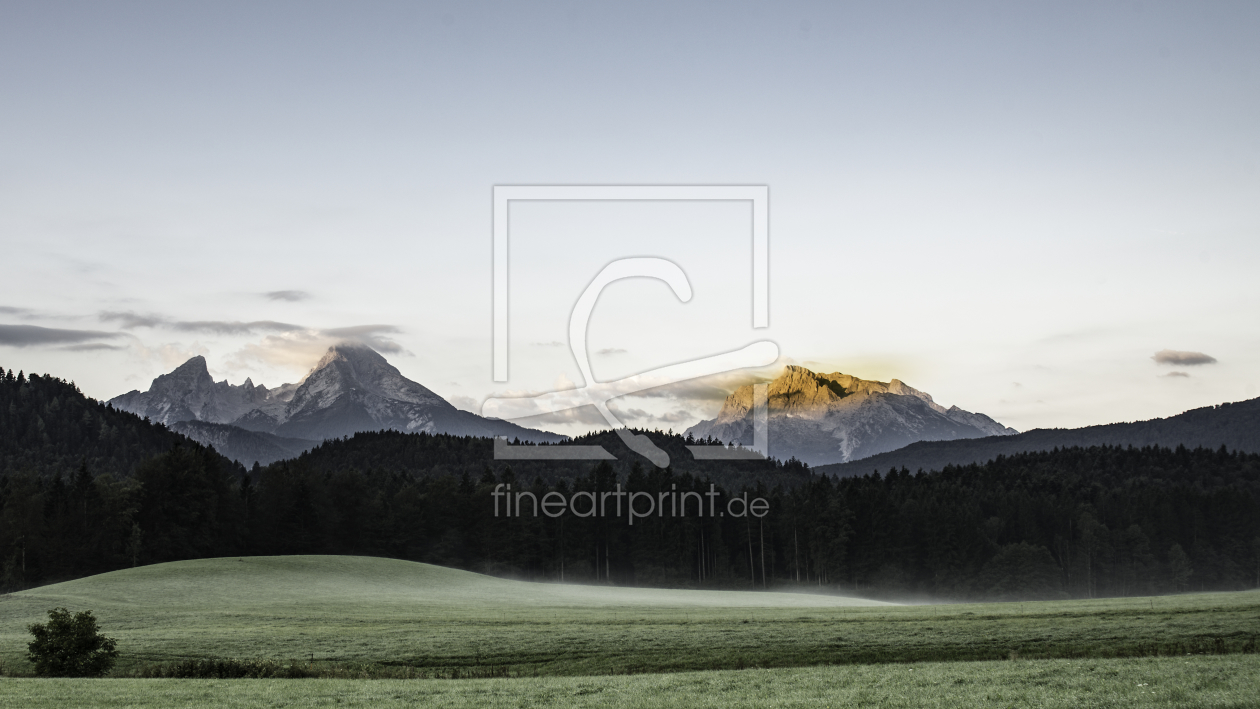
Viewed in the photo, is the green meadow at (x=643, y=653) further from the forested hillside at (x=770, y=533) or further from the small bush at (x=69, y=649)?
the forested hillside at (x=770, y=533)

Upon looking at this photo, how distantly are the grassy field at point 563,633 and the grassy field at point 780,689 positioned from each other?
15.0 feet

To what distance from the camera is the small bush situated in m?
31.8

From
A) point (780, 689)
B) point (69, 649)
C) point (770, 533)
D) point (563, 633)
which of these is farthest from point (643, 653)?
point (770, 533)

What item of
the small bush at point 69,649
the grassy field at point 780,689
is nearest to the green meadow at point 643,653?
the grassy field at point 780,689

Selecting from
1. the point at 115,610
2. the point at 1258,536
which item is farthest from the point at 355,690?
the point at 1258,536

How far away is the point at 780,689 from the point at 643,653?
10.9 m

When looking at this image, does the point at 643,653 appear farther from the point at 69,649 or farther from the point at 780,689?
the point at 69,649

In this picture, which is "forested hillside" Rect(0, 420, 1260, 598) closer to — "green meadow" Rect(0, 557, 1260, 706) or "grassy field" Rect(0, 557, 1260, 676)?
"grassy field" Rect(0, 557, 1260, 676)

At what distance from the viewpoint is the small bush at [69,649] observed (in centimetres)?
3183

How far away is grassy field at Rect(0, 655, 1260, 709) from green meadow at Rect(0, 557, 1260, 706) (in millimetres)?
91

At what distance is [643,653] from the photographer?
35.2 metres

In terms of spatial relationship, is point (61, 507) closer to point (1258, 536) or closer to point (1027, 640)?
point (1027, 640)

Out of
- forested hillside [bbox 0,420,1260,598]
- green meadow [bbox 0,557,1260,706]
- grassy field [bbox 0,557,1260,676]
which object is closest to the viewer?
green meadow [bbox 0,557,1260,706]

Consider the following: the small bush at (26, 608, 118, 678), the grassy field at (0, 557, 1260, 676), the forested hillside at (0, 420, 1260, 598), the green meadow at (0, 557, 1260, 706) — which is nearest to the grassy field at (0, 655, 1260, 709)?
the green meadow at (0, 557, 1260, 706)
